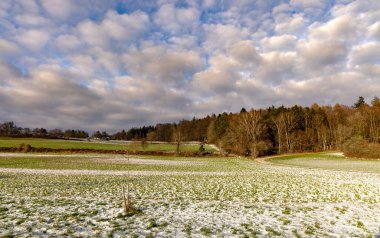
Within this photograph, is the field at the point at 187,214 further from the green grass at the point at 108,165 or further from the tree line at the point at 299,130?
the tree line at the point at 299,130

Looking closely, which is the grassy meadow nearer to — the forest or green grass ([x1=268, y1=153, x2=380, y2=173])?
green grass ([x1=268, y1=153, x2=380, y2=173])

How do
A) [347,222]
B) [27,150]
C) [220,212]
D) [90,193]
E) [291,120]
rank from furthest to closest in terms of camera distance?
[291,120] → [27,150] → [90,193] → [220,212] → [347,222]

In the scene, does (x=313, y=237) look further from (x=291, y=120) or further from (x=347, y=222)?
(x=291, y=120)

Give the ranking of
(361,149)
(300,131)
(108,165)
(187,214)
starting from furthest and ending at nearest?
(300,131) < (361,149) < (108,165) < (187,214)

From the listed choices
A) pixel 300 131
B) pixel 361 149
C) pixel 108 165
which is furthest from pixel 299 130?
pixel 108 165

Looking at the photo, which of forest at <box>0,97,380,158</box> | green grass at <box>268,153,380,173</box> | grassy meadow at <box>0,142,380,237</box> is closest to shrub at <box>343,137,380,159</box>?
forest at <box>0,97,380,158</box>

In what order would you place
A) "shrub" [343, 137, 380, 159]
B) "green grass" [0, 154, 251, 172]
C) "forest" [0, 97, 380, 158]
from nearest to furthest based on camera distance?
1. "green grass" [0, 154, 251, 172]
2. "shrub" [343, 137, 380, 159]
3. "forest" [0, 97, 380, 158]

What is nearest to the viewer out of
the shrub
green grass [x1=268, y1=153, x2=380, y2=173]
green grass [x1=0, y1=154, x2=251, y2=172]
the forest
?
green grass [x1=0, y1=154, x2=251, y2=172]

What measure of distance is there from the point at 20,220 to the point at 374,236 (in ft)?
45.9

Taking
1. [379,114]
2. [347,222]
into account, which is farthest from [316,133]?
[347,222]

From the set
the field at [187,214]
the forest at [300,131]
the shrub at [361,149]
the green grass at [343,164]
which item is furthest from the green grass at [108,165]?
the shrub at [361,149]

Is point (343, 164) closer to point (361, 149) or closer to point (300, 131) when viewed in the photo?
point (361, 149)

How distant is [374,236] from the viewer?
951cm

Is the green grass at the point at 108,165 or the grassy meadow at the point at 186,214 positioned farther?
the green grass at the point at 108,165
